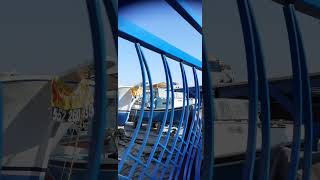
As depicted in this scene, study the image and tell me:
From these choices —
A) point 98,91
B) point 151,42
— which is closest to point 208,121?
point 151,42

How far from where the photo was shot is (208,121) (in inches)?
55.1

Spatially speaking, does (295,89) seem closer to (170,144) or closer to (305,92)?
(305,92)

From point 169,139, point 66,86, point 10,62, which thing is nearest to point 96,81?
point 66,86

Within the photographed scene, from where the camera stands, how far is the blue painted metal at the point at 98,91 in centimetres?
109

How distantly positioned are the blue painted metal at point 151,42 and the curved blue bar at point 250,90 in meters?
0.19

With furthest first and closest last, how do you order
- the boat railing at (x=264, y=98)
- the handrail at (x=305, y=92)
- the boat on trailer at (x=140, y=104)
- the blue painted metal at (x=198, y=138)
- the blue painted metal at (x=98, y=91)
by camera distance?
1. the handrail at (x=305, y=92)
2. the blue painted metal at (x=198, y=138)
3. the boat railing at (x=264, y=98)
4. the boat on trailer at (x=140, y=104)
5. the blue painted metal at (x=98, y=91)

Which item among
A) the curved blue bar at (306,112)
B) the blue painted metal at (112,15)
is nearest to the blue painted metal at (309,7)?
the curved blue bar at (306,112)

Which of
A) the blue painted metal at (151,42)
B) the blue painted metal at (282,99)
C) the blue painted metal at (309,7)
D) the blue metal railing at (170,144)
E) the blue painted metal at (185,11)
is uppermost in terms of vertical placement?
the blue painted metal at (309,7)

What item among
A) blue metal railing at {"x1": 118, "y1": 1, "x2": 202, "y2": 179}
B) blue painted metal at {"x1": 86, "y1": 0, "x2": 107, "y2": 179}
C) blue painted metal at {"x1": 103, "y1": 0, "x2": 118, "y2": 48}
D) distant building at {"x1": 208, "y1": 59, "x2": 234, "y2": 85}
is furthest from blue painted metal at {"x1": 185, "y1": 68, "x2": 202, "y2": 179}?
blue painted metal at {"x1": 86, "y1": 0, "x2": 107, "y2": 179}

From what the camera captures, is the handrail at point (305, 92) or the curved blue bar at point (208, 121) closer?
the curved blue bar at point (208, 121)

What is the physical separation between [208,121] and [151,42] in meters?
0.35

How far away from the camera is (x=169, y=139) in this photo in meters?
1.59

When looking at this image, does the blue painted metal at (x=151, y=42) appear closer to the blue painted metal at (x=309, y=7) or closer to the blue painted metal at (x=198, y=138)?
the blue painted metal at (x=198, y=138)

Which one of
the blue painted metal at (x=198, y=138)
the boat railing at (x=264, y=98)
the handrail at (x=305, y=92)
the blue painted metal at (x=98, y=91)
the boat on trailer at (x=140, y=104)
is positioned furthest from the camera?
the handrail at (x=305, y=92)
